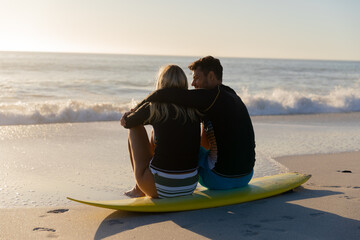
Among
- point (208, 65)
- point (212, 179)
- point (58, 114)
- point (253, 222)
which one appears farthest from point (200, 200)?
point (58, 114)

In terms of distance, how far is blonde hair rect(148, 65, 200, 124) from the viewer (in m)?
3.52

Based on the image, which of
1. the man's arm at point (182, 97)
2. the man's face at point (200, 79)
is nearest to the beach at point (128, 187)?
the man's arm at point (182, 97)

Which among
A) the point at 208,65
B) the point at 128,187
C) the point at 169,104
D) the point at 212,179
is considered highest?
the point at 208,65

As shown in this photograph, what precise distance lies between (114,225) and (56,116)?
8.09 m

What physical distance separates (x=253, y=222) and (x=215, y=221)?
11.3 inches

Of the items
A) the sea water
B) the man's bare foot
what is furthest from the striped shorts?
the sea water

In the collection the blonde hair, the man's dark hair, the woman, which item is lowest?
the woman

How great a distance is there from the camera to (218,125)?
3682 millimetres

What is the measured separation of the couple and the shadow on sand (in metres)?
0.28

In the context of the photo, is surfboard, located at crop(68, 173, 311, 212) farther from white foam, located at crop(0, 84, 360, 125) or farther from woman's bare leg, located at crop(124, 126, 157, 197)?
white foam, located at crop(0, 84, 360, 125)

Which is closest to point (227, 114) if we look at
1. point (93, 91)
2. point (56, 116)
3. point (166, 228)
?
point (166, 228)

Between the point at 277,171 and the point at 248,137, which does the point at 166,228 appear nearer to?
the point at 248,137

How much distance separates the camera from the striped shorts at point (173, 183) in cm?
366

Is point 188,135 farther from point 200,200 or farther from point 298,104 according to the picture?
point 298,104
